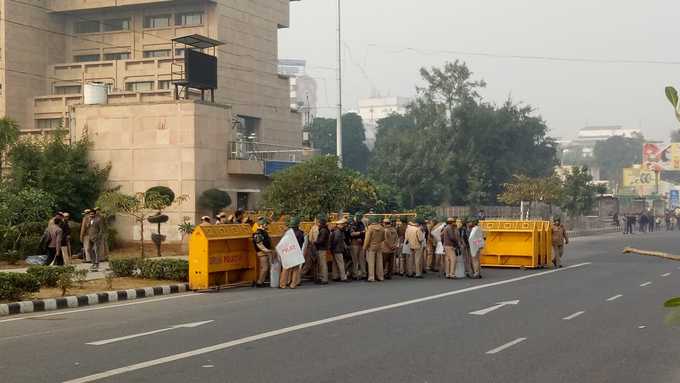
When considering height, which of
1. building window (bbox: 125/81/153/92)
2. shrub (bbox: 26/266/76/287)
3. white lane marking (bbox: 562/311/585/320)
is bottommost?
white lane marking (bbox: 562/311/585/320)

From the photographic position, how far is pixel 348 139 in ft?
293

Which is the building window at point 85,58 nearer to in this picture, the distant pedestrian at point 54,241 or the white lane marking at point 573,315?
the distant pedestrian at point 54,241

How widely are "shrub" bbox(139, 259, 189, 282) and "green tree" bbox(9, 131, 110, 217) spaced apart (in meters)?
→ 12.7

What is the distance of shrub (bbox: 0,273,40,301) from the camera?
50.9 ft

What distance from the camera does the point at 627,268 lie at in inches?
992

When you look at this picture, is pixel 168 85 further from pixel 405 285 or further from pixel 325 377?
pixel 325 377

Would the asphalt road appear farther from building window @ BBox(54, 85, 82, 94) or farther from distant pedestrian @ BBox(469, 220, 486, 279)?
building window @ BBox(54, 85, 82, 94)

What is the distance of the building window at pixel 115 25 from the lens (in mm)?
57609

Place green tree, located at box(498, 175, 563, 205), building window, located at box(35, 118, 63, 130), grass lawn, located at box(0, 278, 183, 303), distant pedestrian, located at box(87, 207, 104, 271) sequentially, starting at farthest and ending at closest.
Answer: building window, located at box(35, 118, 63, 130)
green tree, located at box(498, 175, 563, 205)
distant pedestrian, located at box(87, 207, 104, 271)
grass lawn, located at box(0, 278, 183, 303)

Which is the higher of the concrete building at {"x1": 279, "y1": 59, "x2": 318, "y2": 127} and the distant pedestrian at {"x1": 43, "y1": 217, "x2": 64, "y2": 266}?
the concrete building at {"x1": 279, "y1": 59, "x2": 318, "y2": 127}

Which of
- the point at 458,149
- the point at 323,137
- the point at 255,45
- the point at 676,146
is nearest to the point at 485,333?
the point at 255,45

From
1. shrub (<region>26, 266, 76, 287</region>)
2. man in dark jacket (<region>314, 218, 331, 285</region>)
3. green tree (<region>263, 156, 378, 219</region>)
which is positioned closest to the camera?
shrub (<region>26, 266, 76, 287</region>)

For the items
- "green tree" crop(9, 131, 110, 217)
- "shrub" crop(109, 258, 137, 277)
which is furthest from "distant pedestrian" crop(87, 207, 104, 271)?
"green tree" crop(9, 131, 110, 217)

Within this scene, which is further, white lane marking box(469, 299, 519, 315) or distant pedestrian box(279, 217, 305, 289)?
distant pedestrian box(279, 217, 305, 289)
